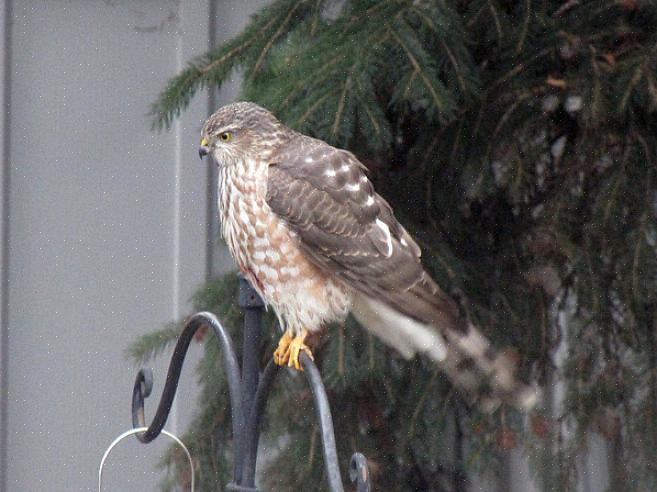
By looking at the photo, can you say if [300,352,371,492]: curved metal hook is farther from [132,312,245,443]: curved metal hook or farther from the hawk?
the hawk

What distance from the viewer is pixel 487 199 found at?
228 cm

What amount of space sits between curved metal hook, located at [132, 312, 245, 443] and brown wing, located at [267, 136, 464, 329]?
32 cm

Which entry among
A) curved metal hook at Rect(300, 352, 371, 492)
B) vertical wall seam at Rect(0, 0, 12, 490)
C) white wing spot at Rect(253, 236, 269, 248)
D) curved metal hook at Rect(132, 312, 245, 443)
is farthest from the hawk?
vertical wall seam at Rect(0, 0, 12, 490)

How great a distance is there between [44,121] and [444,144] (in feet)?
4.48

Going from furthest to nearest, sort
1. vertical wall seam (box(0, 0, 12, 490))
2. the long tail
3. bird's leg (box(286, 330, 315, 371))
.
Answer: vertical wall seam (box(0, 0, 12, 490)) < the long tail < bird's leg (box(286, 330, 315, 371))

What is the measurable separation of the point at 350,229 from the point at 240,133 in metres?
0.28

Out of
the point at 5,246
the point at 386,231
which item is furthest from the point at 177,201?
the point at 386,231

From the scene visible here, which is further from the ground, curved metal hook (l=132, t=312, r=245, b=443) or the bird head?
the bird head

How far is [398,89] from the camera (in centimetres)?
199

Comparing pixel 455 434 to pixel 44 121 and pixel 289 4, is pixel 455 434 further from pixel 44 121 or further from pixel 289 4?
pixel 44 121

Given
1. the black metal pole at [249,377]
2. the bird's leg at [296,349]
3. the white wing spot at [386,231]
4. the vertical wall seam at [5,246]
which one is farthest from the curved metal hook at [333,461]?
the vertical wall seam at [5,246]

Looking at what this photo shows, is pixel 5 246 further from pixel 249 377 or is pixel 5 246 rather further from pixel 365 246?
pixel 249 377

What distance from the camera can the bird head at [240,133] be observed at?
2033 mm

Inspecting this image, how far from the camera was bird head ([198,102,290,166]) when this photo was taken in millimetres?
2033
